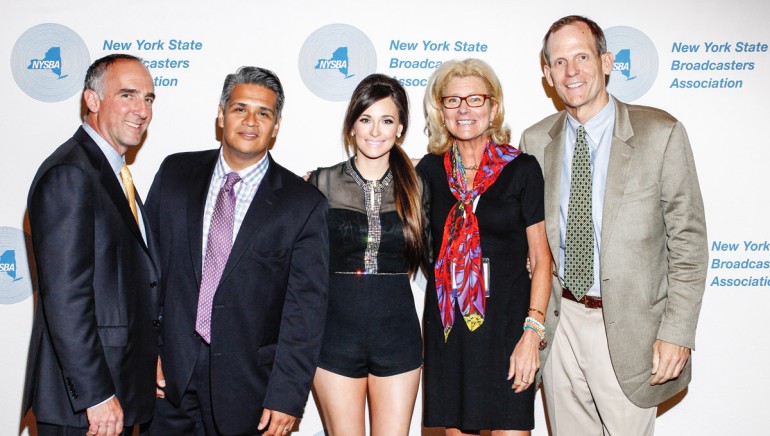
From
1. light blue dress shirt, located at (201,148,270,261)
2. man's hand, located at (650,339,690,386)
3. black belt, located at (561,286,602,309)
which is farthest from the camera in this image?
black belt, located at (561,286,602,309)

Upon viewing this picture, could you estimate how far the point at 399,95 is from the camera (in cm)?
275

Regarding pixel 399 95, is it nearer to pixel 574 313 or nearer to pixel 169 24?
pixel 574 313

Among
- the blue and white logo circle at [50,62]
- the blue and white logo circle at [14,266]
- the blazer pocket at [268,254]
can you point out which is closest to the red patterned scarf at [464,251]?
the blazer pocket at [268,254]

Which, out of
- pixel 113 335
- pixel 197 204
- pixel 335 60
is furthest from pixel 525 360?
pixel 335 60

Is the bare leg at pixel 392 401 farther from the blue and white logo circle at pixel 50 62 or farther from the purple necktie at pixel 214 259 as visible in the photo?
the blue and white logo circle at pixel 50 62

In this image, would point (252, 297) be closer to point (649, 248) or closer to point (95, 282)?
point (95, 282)

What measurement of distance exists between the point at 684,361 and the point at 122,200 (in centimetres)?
227

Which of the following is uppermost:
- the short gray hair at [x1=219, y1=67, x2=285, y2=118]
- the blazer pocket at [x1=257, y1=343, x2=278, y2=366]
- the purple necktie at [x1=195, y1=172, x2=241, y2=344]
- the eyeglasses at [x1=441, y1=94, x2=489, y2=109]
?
the short gray hair at [x1=219, y1=67, x2=285, y2=118]

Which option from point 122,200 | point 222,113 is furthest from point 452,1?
point 122,200

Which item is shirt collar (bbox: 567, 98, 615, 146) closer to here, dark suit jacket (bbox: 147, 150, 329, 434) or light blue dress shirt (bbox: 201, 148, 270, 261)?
dark suit jacket (bbox: 147, 150, 329, 434)

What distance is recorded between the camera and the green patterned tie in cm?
261

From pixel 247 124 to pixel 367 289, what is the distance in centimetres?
82

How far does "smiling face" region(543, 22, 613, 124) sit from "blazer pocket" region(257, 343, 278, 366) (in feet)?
5.28

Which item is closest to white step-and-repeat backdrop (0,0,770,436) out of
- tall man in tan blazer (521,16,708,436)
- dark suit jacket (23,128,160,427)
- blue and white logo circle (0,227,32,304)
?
blue and white logo circle (0,227,32,304)
